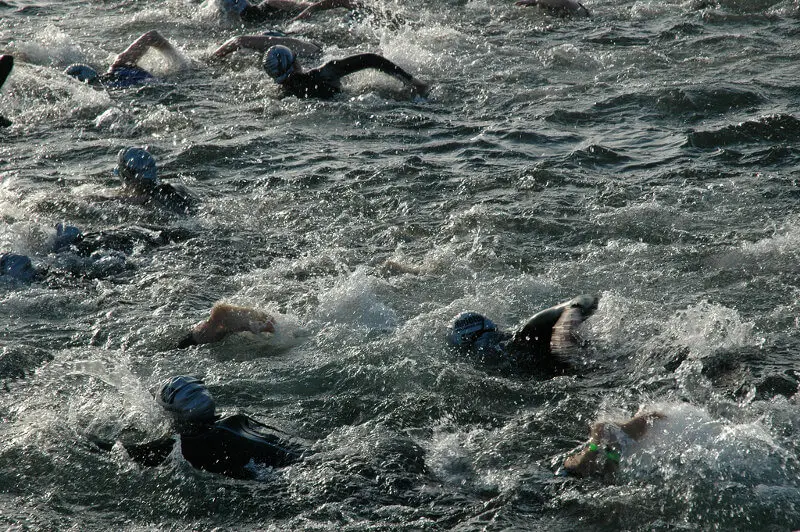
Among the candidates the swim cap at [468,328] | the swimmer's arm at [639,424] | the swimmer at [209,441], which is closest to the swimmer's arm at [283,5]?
the swim cap at [468,328]

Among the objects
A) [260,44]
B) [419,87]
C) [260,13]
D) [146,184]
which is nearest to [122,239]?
[146,184]

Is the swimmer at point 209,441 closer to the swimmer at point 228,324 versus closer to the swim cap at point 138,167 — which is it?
the swimmer at point 228,324

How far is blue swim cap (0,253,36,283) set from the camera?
750 centimetres

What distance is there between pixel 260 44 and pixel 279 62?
1.70m

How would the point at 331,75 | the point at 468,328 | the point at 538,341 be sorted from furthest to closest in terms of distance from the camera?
the point at 331,75, the point at 468,328, the point at 538,341

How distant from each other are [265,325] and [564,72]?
690 cm

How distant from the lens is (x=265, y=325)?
656cm

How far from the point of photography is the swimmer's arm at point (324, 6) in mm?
14398

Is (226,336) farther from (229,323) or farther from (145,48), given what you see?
(145,48)

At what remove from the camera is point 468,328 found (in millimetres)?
6238

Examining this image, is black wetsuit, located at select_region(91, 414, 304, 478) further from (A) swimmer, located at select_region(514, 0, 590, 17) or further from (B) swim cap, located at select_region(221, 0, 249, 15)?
(B) swim cap, located at select_region(221, 0, 249, 15)

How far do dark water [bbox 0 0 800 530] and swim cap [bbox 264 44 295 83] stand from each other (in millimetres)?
398

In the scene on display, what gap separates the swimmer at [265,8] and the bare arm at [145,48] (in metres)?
2.44

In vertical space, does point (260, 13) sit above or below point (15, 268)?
above
